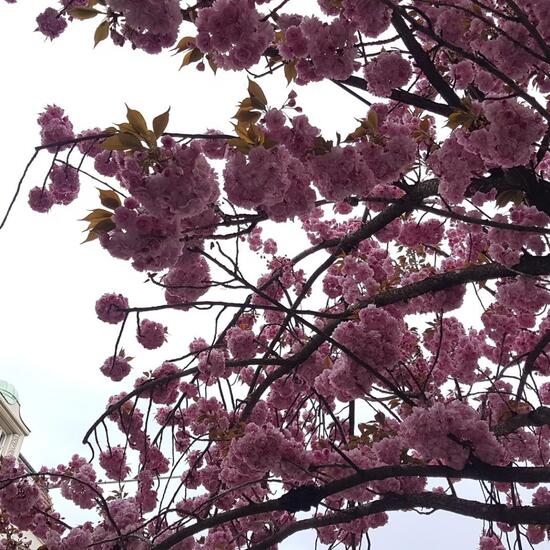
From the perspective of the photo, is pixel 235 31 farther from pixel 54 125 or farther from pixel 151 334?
pixel 151 334

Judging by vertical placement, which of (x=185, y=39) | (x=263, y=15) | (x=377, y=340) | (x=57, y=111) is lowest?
(x=377, y=340)

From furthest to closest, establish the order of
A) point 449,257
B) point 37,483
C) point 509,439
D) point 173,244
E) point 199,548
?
point 449,257
point 37,483
point 509,439
point 199,548
point 173,244

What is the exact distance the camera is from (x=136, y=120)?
1961 mm

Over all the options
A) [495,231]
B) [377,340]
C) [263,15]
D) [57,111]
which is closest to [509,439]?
[495,231]

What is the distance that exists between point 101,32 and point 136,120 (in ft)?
3.61

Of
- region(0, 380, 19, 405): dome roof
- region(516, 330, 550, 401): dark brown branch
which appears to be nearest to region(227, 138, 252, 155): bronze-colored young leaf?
region(516, 330, 550, 401): dark brown branch

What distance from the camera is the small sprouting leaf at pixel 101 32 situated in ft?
8.81

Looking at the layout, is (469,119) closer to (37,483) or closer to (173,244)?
(173,244)

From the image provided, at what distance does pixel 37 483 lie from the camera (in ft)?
15.4

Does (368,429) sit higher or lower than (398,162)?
lower

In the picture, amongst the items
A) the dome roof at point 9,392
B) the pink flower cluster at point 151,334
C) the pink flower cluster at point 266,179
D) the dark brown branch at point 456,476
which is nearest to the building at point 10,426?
the dome roof at point 9,392

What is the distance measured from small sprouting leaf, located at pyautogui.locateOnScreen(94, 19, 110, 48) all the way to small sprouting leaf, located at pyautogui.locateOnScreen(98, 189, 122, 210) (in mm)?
1111

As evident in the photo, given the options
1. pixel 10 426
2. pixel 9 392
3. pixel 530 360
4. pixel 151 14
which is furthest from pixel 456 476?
pixel 9 392

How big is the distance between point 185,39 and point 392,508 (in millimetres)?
2756
